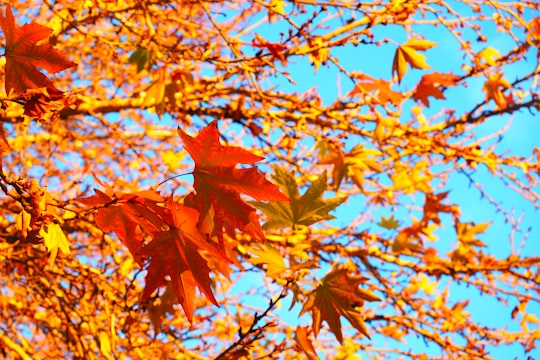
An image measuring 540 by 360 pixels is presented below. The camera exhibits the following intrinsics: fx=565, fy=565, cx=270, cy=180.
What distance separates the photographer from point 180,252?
109cm

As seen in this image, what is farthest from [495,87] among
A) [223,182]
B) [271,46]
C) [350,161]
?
[223,182]

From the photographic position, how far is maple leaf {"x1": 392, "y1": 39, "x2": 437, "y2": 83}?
210 centimetres

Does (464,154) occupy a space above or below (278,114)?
below

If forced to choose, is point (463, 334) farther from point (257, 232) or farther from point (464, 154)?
point (257, 232)

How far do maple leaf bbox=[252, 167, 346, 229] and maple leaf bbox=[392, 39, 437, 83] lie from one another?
79 cm

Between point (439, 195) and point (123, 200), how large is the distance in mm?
2084

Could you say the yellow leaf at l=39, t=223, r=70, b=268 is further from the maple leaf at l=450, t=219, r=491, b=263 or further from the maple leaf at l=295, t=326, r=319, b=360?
the maple leaf at l=450, t=219, r=491, b=263

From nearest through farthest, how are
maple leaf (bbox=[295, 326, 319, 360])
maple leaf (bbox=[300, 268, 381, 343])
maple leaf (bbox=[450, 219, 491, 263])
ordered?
maple leaf (bbox=[300, 268, 381, 343]) → maple leaf (bbox=[295, 326, 319, 360]) → maple leaf (bbox=[450, 219, 491, 263])

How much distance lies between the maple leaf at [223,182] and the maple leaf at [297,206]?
1.43ft

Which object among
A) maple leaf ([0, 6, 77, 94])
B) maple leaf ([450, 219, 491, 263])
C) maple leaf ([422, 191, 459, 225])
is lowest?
maple leaf ([0, 6, 77, 94])

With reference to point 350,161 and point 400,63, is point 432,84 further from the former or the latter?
point 350,161

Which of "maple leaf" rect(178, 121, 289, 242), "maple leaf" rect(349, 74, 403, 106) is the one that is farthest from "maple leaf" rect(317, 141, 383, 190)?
"maple leaf" rect(178, 121, 289, 242)

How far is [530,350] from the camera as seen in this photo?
113 inches

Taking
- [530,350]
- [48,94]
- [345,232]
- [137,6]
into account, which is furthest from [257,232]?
[530,350]
